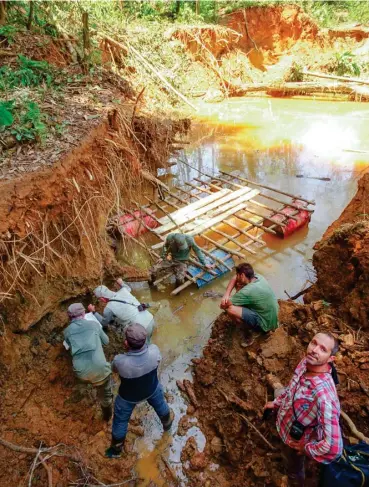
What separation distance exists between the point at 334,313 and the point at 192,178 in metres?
5.44

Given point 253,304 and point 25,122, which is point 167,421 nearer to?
point 253,304

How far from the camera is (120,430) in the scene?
326 cm

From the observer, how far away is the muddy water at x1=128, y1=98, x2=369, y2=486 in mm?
4367

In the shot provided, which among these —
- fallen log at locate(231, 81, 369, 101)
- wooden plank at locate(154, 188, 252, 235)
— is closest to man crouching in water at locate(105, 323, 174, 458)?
wooden plank at locate(154, 188, 252, 235)

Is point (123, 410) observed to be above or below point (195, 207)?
below

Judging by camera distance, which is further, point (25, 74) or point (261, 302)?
point (25, 74)

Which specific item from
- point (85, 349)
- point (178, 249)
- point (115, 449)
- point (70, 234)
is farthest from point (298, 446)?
point (178, 249)

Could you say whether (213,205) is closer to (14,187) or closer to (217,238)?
(217,238)

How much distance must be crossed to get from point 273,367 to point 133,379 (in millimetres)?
1506

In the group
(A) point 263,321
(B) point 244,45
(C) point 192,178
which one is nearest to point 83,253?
(A) point 263,321

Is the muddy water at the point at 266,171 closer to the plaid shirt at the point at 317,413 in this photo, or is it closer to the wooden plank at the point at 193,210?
the wooden plank at the point at 193,210

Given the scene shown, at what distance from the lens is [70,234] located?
12.6ft

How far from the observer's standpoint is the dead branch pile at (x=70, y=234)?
3.22m

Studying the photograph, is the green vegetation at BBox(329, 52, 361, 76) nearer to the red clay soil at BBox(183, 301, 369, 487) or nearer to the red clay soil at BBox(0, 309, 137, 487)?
the red clay soil at BBox(183, 301, 369, 487)
